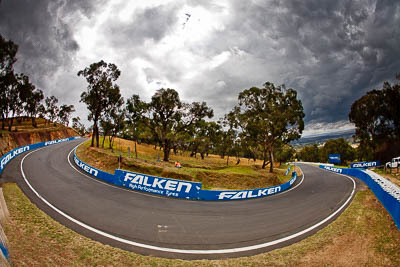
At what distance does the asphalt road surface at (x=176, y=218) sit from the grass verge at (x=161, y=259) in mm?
613

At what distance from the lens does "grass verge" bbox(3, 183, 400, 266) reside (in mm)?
5957

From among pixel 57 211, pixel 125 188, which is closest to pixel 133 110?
pixel 125 188

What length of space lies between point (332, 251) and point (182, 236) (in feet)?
21.4

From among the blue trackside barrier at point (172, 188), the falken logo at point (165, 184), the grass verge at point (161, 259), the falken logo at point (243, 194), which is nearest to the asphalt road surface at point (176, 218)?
the grass verge at point (161, 259)

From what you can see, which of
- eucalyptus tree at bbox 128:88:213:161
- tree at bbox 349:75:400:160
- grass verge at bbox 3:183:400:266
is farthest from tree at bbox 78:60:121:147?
tree at bbox 349:75:400:160

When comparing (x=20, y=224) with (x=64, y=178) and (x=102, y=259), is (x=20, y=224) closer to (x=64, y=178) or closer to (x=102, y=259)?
(x=102, y=259)

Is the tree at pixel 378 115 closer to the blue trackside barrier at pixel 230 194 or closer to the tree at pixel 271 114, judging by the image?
the tree at pixel 271 114

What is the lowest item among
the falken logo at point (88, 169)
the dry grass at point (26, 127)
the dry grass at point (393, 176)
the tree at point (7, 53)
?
the falken logo at point (88, 169)

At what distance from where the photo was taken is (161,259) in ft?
22.1

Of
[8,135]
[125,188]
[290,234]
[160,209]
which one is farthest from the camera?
[8,135]

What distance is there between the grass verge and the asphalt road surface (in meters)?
0.61

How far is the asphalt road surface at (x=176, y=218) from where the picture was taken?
315 inches

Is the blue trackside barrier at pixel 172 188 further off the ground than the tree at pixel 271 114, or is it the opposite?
the tree at pixel 271 114

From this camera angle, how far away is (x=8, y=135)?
123 ft
